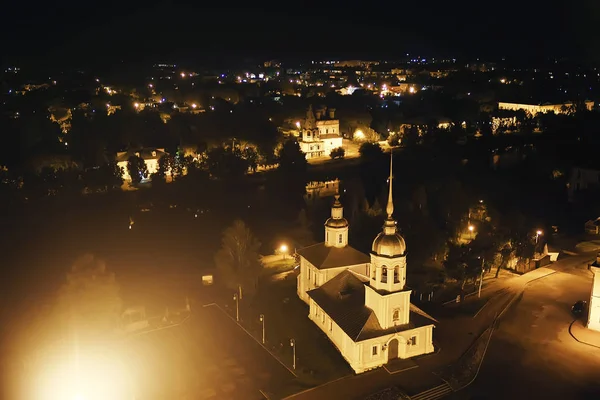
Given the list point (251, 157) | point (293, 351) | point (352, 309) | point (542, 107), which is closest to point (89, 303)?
point (293, 351)

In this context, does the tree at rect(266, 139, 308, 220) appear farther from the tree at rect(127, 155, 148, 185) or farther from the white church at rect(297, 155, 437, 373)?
the white church at rect(297, 155, 437, 373)

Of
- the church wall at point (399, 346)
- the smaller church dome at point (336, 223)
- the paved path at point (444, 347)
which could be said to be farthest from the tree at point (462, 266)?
the church wall at point (399, 346)

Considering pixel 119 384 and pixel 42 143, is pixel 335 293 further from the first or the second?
pixel 42 143

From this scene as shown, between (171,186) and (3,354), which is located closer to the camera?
(3,354)

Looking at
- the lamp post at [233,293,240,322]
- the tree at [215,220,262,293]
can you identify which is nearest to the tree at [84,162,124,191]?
the tree at [215,220,262,293]

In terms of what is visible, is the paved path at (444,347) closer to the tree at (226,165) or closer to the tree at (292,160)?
the tree at (292,160)

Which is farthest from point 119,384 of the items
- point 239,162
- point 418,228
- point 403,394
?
point 239,162
